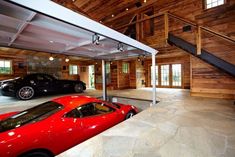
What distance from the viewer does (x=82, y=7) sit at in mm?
7766

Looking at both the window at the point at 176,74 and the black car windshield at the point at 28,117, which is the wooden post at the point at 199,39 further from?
the window at the point at 176,74

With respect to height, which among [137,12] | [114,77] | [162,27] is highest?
[137,12]

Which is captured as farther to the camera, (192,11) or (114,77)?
(114,77)

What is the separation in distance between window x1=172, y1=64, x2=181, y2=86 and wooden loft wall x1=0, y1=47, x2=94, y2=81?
6249 mm

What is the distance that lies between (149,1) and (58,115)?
725 centimetres

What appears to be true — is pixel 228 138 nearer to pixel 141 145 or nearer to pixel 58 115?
pixel 141 145

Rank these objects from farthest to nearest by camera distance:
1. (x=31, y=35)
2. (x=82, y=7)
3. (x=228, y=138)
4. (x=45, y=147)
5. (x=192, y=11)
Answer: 1. (x=82, y=7)
2. (x=192, y=11)
3. (x=31, y=35)
4. (x=228, y=138)
5. (x=45, y=147)

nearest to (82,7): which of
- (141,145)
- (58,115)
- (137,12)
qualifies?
(137,12)

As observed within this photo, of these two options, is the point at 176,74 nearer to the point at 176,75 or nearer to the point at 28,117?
the point at 176,75

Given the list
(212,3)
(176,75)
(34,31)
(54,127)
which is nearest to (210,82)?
(212,3)

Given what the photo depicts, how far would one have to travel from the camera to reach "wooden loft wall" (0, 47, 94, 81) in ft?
26.0

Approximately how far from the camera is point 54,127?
1973 mm

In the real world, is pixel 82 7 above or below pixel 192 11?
above

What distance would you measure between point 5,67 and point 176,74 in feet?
36.3
